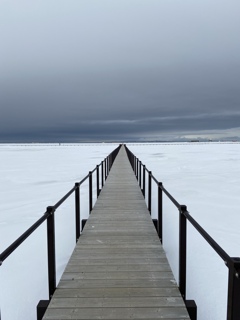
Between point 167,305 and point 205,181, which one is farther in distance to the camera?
point 205,181

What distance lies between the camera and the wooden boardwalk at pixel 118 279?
9.21 ft

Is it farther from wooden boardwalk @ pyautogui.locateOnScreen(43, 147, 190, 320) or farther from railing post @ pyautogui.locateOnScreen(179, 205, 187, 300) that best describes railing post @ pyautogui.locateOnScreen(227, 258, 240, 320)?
railing post @ pyautogui.locateOnScreen(179, 205, 187, 300)

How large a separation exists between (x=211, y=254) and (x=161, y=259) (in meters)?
1.68

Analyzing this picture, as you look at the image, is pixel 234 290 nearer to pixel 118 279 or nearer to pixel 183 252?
pixel 183 252

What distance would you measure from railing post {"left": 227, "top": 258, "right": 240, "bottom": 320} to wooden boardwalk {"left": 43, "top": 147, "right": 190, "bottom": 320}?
1.08m

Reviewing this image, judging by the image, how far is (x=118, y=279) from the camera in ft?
11.4

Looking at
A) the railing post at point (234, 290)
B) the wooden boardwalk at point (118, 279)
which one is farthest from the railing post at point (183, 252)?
the railing post at point (234, 290)

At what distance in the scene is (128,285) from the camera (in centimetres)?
331

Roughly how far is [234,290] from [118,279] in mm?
1996

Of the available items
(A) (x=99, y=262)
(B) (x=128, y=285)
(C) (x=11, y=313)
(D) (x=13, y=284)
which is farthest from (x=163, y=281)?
(D) (x=13, y=284)

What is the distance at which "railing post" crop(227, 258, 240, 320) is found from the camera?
1712 mm

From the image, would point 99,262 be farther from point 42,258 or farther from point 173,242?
point 173,242

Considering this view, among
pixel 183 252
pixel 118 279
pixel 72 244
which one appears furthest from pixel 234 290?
pixel 72 244

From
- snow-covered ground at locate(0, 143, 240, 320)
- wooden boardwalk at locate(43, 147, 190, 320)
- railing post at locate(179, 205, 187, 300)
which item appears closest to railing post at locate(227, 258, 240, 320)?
wooden boardwalk at locate(43, 147, 190, 320)
